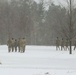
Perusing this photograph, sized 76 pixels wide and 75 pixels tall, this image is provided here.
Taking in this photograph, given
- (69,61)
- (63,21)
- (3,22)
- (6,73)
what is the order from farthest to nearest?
(3,22), (63,21), (69,61), (6,73)

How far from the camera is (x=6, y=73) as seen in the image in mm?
17422

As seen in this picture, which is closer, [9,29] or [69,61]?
[69,61]

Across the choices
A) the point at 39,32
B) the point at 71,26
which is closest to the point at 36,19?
the point at 39,32

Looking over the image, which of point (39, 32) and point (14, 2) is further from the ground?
point (14, 2)

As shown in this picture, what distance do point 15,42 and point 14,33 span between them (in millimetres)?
43442

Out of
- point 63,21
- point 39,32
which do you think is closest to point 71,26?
point 63,21

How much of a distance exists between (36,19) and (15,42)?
2493 inches

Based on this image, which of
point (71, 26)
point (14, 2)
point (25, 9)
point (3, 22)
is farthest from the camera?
point (14, 2)

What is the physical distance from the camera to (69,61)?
87.1 ft

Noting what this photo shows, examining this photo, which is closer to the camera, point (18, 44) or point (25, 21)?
point (18, 44)

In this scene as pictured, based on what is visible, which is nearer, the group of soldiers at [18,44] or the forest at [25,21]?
the group of soldiers at [18,44]

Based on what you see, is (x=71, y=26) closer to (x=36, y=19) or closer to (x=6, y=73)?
(x=6, y=73)

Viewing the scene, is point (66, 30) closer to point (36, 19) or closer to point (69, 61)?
point (69, 61)

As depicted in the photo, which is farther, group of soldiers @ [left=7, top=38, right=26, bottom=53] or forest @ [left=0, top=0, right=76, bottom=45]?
forest @ [left=0, top=0, right=76, bottom=45]
